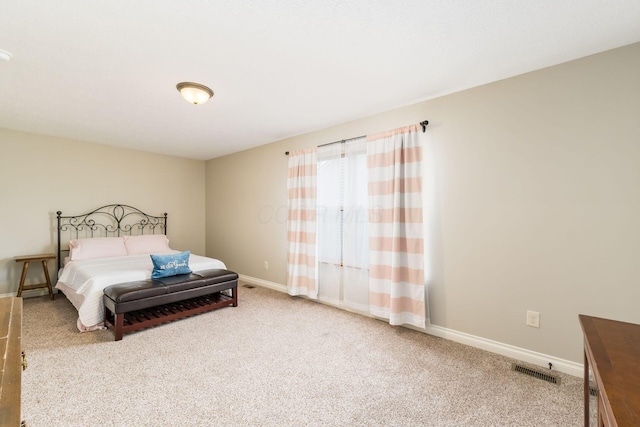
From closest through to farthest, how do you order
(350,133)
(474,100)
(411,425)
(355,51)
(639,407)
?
(639,407) < (411,425) < (355,51) < (474,100) < (350,133)

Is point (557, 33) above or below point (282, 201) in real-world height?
above

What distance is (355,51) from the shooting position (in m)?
2.01

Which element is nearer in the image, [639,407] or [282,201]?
[639,407]

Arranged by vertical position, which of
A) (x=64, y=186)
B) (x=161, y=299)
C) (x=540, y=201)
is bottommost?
(x=161, y=299)

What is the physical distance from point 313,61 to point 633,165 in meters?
2.37

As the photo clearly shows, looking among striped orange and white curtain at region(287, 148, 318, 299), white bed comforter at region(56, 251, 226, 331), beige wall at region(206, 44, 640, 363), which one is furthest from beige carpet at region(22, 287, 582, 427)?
striped orange and white curtain at region(287, 148, 318, 299)

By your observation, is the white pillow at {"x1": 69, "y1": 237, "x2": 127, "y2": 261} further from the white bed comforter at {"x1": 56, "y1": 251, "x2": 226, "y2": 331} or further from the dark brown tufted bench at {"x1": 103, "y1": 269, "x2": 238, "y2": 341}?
the dark brown tufted bench at {"x1": 103, "y1": 269, "x2": 238, "y2": 341}

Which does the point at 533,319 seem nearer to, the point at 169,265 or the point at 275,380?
the point at 275,380

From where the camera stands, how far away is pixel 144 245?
4.40 m

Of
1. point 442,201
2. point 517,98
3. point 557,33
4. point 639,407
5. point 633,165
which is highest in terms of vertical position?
point 557,33

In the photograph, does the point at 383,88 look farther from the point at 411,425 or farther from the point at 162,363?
the point at 162,363

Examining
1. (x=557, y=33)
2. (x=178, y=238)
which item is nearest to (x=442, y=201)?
(x=557, y=33)

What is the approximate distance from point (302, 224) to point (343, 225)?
26.8 inches

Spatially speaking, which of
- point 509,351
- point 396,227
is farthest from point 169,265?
point 509,351
